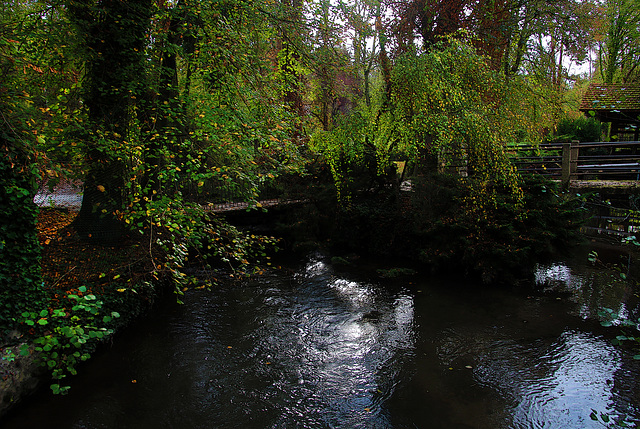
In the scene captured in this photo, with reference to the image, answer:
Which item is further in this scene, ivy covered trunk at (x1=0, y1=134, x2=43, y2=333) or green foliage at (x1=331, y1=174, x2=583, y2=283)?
green foliage at (x1=331, y1=174, x2=583, y2=283)

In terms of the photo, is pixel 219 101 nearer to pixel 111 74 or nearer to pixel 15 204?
pixel 111 74

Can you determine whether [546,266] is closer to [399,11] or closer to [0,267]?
[399,11]

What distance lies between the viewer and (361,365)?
6031mm

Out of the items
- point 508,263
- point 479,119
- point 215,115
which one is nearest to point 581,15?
point 479,119

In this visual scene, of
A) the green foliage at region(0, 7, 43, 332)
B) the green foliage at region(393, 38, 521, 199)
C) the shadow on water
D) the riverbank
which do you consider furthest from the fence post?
the green foliage at region(0, 7, 43, 332)

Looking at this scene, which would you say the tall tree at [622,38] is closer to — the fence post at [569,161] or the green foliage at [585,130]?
the green foliage at [585,130]

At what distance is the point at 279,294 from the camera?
9.09m

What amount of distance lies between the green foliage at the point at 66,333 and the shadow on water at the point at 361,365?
0.58 metres

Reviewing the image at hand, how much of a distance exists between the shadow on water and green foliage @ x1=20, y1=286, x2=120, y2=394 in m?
0.58

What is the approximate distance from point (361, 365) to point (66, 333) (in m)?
4.17

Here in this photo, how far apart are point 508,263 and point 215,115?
7.45 metres

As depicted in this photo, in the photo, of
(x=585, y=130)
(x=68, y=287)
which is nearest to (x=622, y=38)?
(x=585, y=130)

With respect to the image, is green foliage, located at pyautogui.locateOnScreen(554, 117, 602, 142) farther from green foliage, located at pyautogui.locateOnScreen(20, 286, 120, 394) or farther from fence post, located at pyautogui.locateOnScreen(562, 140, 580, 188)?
green foliage, located at pyautogui.locateOnScreen(20, 286, 120, 394)

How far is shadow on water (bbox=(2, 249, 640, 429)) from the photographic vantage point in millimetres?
4836
